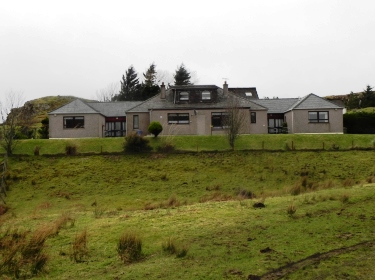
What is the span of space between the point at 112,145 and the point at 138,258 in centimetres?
3028

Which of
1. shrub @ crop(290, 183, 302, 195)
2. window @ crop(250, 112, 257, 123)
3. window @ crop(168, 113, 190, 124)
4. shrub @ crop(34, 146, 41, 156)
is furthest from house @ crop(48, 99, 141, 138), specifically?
shrub @ crop(290, 183, 302, 195)

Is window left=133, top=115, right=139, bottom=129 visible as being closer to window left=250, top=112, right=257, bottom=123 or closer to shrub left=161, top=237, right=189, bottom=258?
window left=250, top=112, right=257, bottom=123

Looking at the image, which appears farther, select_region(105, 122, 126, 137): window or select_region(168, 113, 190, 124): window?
select_region(105, 122, 126, 137): window

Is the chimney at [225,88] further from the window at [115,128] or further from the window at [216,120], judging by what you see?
the window at [115,128]

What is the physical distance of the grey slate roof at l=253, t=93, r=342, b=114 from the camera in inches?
2005

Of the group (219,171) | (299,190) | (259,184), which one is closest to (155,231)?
(299,190)

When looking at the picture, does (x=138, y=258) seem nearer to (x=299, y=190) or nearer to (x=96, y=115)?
(x=299, y=190)

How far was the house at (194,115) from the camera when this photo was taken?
49.8 meters

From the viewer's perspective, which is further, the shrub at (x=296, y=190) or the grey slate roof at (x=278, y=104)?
the grey slate roof at (x=278, y=104)

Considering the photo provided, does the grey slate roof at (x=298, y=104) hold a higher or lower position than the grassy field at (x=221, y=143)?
higher

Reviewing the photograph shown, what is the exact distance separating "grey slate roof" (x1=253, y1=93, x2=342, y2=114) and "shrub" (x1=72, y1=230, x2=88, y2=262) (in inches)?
1644

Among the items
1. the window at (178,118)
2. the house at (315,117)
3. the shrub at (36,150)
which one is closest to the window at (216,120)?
the window at (178,118)

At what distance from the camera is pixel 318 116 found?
5100cm

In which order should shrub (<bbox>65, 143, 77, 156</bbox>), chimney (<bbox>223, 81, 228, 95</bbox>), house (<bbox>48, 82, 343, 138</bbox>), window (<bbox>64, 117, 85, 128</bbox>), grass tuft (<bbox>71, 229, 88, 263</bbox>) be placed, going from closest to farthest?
grass tuft (<bbox>71, 229, 88, 263</bbox>) → shrub (<bbox>65, 143, 77, 156</bbox>) → house (<bbox>48, 82, 343, 138</bbox>) → window (<bbox>64, 117, 85, 128</bbox>) → chimney (<bbox>223, 81, 228, 95</bbox>)
